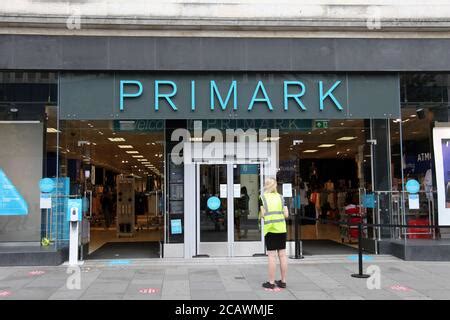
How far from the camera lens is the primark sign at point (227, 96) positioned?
437 inches

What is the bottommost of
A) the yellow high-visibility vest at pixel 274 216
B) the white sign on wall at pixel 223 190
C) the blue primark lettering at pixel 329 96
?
the yellow high-visibility vest at pixel 274 216

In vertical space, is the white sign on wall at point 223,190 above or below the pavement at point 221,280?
above

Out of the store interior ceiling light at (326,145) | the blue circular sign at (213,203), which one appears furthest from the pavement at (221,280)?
the store interior ceiling light at (326,145)

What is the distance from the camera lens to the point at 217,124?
12.1m

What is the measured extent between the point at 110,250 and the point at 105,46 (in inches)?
200

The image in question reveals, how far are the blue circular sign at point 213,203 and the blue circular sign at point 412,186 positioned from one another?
14.5 ft

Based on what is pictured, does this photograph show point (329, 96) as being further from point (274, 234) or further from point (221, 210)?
point (274, 234)

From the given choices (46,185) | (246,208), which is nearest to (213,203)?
(246,208)

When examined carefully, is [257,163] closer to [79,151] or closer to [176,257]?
[176,257]

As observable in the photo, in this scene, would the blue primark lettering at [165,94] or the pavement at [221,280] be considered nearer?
the pavement at [221,280]

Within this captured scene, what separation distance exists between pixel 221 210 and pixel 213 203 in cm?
24

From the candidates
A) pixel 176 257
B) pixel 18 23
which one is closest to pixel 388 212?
pixel 176 257

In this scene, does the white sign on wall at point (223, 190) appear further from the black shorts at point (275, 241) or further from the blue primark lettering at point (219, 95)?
the black shorts at point (275, 241)

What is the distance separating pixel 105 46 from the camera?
435 inches
